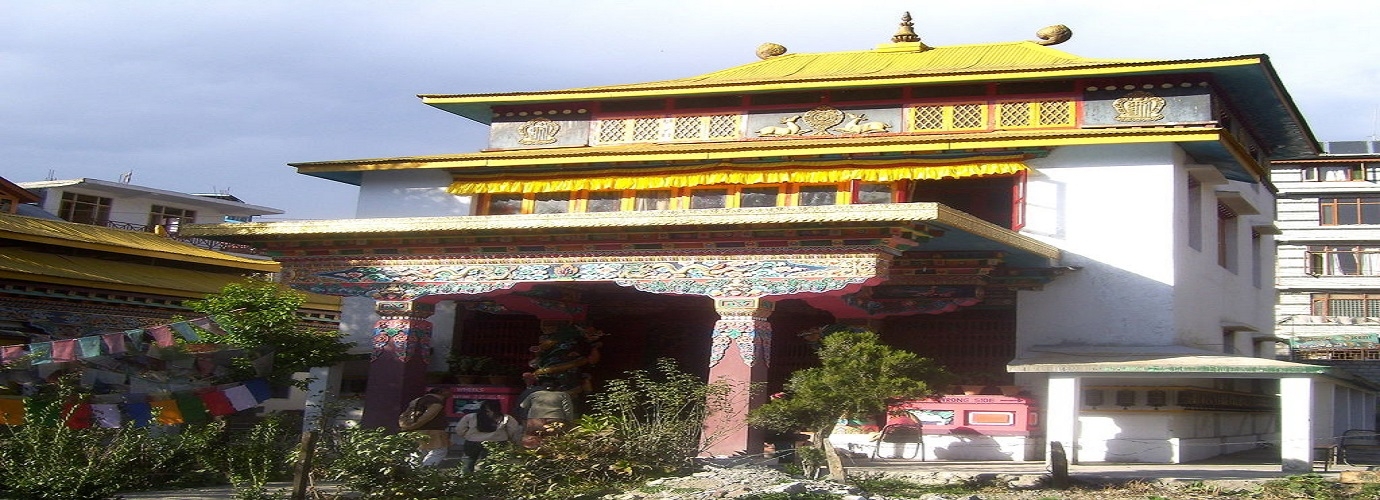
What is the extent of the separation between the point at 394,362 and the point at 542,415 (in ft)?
12.5

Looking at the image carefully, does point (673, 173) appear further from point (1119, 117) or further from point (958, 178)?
point (1119, 117)

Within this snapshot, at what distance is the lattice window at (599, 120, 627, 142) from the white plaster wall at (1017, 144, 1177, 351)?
5.93 m

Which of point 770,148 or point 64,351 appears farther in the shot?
point 770,148

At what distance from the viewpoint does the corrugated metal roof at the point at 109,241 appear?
20250 millimetres

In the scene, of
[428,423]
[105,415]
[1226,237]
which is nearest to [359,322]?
[428,423]

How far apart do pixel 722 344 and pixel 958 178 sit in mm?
4579

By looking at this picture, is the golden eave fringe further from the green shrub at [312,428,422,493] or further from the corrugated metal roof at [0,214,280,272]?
the green shrub at [312,428,422,493]

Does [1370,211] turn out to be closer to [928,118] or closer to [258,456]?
[928,118]

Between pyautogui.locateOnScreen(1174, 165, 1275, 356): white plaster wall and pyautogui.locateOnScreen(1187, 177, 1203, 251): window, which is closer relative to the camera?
pyautogui.locateOnScreen(1174, 165, 1275, 356): white plaster wall

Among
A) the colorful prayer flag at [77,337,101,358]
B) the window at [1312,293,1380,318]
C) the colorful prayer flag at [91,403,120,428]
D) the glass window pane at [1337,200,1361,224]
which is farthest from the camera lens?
the glass window pane at [1337,200,1361,224]

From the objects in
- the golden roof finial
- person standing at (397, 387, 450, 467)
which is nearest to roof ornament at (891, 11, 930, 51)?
the golden roof finial

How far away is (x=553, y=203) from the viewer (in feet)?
58.3

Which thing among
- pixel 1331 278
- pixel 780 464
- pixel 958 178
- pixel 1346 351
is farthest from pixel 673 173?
pixel 1331 278

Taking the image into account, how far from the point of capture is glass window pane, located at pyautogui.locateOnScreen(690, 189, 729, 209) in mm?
16812
